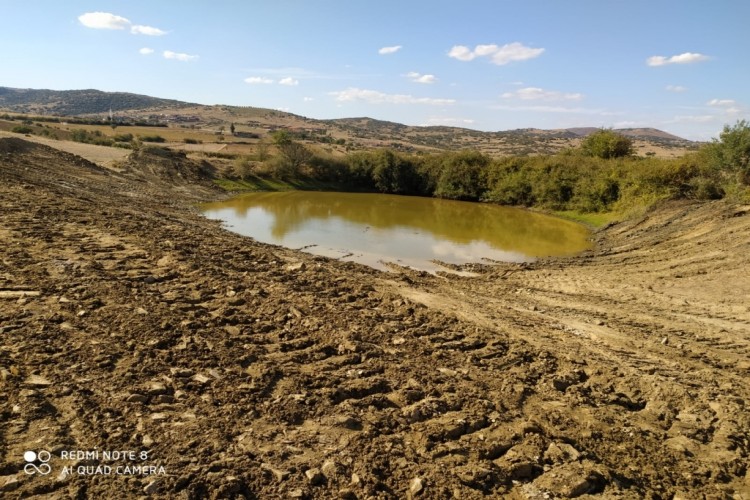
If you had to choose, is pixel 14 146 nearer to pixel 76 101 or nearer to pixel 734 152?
pixel 734 152

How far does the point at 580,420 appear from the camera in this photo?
17.6 ft

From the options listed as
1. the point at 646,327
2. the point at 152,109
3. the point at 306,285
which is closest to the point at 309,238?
the point at 306,285

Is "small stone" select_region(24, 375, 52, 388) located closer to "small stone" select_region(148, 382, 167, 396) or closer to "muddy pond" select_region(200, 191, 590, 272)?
"small stone" select_region(148, 382, 167, 396)

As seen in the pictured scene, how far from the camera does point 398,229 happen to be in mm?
26047

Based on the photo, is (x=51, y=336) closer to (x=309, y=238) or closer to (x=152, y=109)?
(x=309, y=238)

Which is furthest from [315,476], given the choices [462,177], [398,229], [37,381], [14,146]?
[462,177]

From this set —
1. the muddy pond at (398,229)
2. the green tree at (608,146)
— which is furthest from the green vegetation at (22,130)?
the green tree at (608,146)

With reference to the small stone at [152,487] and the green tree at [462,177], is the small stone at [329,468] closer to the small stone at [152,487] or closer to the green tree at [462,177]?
the small stone at [152,487]

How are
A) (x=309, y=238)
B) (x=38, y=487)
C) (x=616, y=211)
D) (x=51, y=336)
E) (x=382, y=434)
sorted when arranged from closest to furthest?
(x=38, y=487) → (x=382, y=434) → (x=51, y=336) → (x=309, y=238) → (x=616, y=211)

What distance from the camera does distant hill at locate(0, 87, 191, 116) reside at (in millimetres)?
143625

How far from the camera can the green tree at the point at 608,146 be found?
140 ft

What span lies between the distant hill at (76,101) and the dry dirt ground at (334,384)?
157 m

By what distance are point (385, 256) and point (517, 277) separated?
542 centimetres

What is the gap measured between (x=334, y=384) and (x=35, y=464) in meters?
3.04
